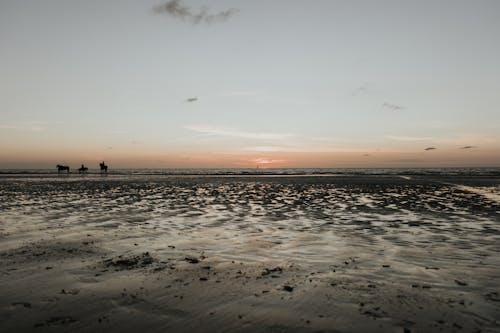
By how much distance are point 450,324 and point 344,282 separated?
2153mm

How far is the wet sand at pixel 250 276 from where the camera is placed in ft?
17.1

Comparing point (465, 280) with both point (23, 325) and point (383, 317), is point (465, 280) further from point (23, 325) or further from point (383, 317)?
point (23, 325)

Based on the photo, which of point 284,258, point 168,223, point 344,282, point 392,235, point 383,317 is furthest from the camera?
point 168,223

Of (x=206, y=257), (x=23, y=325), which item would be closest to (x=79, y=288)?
(x=23, y=325)

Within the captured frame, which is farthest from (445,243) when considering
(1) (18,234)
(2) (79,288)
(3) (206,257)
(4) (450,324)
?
(1) (18,234)

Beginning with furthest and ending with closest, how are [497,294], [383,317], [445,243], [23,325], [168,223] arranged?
[168,223] → [445,243] → [497,294] → [383,317] → [23,325]

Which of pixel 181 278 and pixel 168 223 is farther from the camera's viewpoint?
pixel 168 223

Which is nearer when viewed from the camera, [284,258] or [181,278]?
[181,278]

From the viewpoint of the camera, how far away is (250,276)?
24.4ft

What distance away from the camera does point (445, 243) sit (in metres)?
10.5

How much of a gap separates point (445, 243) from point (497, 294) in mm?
4521

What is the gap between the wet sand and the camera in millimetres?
5223

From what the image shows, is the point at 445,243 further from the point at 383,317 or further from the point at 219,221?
the point at 219,221

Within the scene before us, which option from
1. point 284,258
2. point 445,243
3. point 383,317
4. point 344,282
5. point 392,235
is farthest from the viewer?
point 392,235
